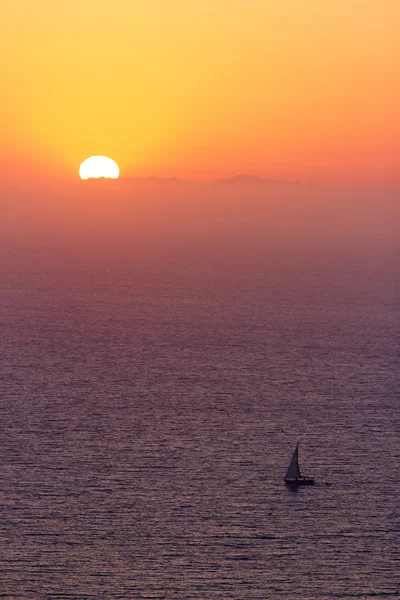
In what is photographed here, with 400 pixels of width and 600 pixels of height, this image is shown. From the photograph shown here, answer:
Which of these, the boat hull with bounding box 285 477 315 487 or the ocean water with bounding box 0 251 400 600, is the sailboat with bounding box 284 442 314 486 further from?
the ocean water with bounding box 0 251 400 600

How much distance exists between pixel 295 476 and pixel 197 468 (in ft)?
28.8

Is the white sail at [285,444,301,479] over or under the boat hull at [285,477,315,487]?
over

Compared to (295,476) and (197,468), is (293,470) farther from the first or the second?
(197,468)

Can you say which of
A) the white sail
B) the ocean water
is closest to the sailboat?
the white sail

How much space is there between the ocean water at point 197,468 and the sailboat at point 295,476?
39.6 inches

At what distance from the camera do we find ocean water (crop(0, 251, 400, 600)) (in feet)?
220

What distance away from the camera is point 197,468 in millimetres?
86000

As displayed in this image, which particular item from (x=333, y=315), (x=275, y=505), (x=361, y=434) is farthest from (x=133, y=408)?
(x=333, y=315)

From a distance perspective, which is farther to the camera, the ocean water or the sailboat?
the sailboat

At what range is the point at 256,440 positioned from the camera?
310 feet

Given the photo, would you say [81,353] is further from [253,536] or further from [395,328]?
[253,536]

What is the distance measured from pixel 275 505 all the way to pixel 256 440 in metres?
16.7

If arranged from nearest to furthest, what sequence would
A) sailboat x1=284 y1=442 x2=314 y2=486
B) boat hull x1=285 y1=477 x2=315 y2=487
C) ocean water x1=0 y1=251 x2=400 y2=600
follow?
ocean water x1=0 y1=251 x2=400 y2=600
boat hull x1=285 y1=477 x2=315 y2=487
sailboat x1=284 y1=442 x2=314 y2=486

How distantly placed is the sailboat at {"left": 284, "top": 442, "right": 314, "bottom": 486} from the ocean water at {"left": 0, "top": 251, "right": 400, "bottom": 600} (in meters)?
1.01
